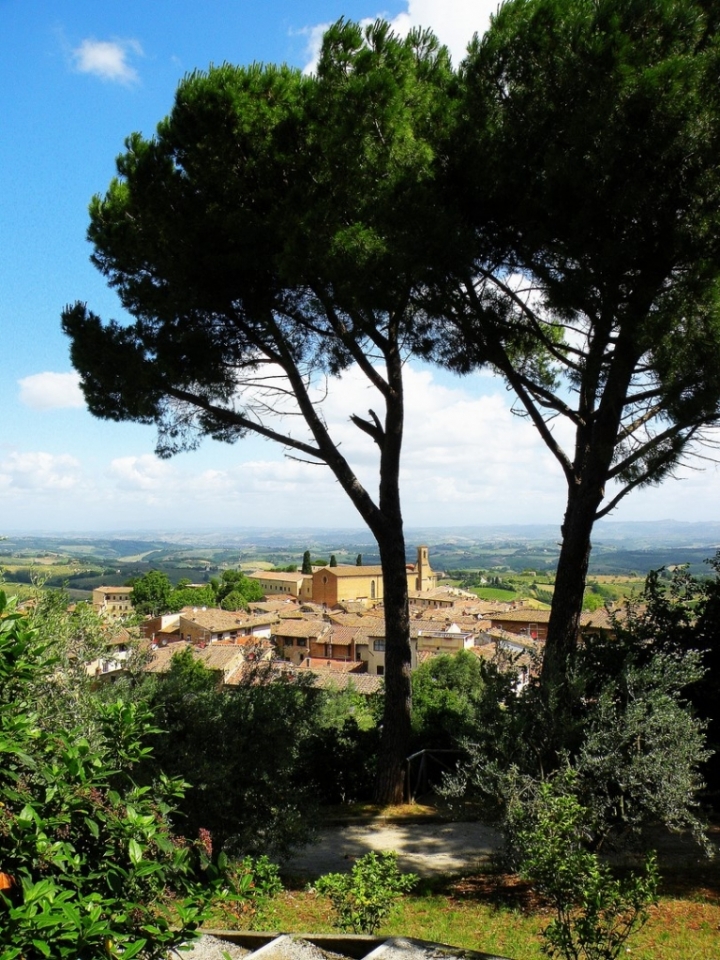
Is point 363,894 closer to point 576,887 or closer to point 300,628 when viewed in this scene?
point 576,887

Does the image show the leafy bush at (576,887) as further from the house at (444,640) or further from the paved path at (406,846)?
the house at (444,640)

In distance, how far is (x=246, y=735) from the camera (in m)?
5.80

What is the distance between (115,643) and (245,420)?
124 inches

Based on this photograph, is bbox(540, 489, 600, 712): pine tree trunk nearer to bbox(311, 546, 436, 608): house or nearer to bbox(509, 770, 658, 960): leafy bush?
bbox(509, 770, 658, 960): leafy bush

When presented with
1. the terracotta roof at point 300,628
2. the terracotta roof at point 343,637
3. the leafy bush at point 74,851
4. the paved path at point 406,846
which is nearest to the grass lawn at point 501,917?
the paved path at point 406,846

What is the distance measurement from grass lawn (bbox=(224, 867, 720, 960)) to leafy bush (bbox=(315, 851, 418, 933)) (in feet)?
1.93

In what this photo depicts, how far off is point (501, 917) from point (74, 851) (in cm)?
376

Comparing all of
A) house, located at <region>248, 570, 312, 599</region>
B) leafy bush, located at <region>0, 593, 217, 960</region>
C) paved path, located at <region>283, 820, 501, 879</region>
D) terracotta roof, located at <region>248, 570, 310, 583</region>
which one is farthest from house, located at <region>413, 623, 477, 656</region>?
terracotta roof, located at <region>248, 570, 310, 583</region>

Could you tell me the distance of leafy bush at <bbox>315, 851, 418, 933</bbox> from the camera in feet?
10.6

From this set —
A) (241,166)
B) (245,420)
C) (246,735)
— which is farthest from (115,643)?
(241,166)

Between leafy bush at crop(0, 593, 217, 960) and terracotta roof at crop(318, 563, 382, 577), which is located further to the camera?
terracotta roof at crop(318, 563, 382, 577)

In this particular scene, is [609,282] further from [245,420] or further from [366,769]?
[366,769]

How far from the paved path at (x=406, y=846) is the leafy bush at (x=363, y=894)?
8.38ft

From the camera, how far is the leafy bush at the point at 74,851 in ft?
5.33
